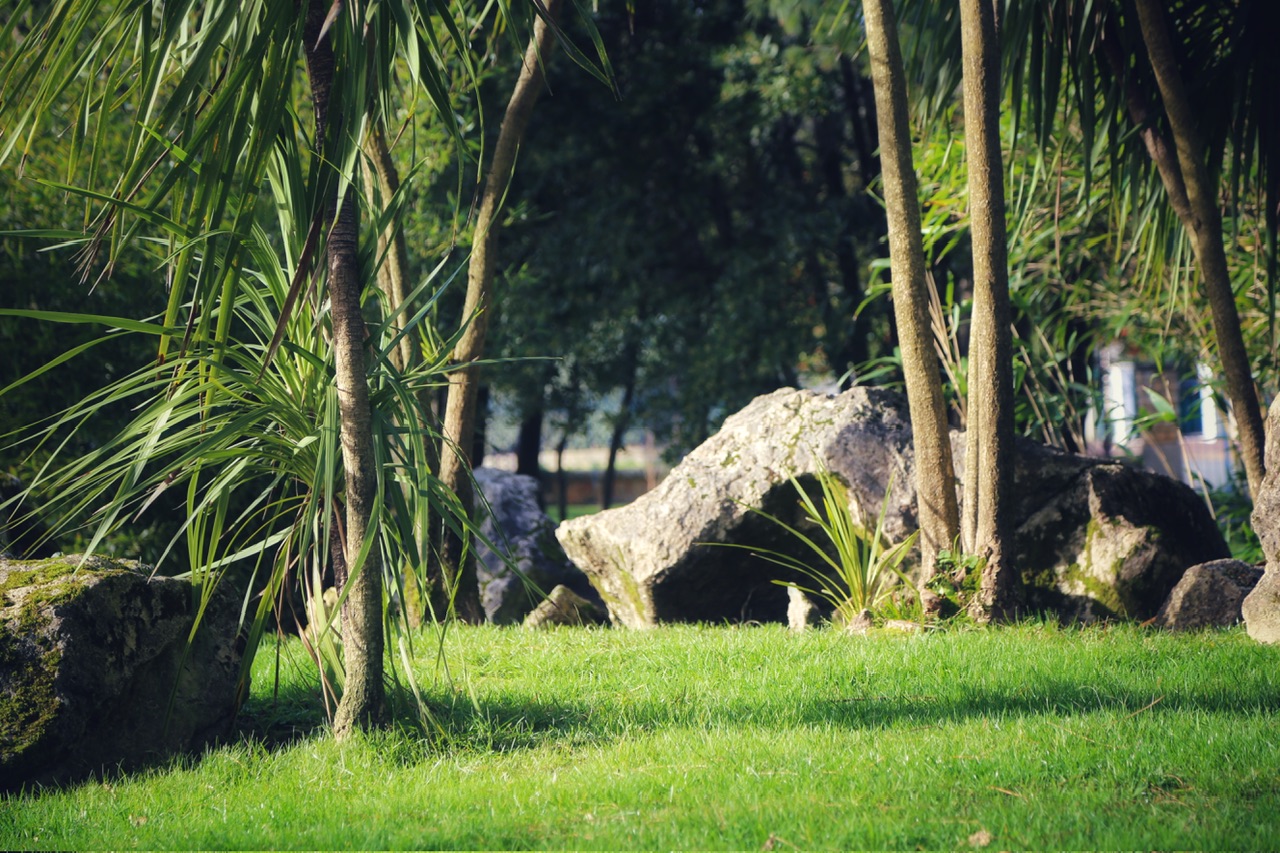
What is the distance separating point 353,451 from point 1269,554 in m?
3.73

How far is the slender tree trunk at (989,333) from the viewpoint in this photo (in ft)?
16.2

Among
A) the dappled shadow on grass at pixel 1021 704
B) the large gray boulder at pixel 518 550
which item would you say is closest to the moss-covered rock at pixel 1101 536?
the dappled shadow on grass at pixel 1021 704

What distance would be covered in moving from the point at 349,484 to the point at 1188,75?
5021 mm

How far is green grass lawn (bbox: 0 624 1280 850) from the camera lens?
265cm

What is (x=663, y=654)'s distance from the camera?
464cm

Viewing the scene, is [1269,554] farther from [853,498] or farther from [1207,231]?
[853,498]

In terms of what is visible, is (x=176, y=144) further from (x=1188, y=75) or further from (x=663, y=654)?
(x=1188, y=75)

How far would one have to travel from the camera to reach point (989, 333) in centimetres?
498

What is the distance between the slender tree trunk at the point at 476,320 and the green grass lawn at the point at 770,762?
1.56 m

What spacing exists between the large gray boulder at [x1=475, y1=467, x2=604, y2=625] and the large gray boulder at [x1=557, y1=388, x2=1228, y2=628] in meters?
0.88

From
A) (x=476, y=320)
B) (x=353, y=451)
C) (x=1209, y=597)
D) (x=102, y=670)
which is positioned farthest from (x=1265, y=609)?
(x=102, y=670)

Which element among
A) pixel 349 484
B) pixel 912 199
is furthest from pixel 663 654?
pixel 912 199

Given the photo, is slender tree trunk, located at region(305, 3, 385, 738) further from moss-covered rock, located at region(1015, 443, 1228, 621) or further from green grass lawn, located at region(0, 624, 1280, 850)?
moss-covered rock, located at region(1015, 443, 1228, 621)

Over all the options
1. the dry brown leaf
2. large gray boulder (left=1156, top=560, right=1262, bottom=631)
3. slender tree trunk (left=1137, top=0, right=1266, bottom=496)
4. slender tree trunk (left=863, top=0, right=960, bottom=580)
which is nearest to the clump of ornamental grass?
slender tree trunk (left=863, top=0, right=960, bottom=580)
